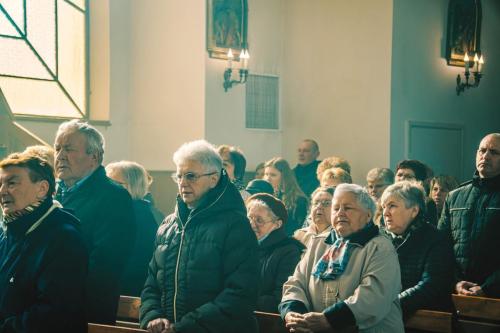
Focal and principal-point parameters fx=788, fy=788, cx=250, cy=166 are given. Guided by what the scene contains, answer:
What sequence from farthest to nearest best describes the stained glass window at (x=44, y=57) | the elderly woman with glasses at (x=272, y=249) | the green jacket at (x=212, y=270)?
the stained glass window at (x=44, y=57) → the elderly woman with glasses at (x=272, y=249) → the green jacket at (x=212, y=270)

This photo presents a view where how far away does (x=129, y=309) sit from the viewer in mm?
4355

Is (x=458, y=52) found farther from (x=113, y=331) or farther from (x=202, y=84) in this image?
(x=113, y=331)

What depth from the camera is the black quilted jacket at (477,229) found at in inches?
199

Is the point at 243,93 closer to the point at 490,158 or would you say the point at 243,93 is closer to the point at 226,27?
the point at 226,27

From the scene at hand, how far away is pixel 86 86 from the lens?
10.3 meters

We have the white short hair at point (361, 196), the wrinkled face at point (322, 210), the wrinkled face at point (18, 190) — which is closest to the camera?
the wrinkled face at point (18, 190)

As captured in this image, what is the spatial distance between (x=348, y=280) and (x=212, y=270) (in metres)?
0.66

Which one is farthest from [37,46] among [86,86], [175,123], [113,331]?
[113,331]

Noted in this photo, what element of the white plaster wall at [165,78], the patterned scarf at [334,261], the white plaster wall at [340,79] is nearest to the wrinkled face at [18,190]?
the patterned scarf at [334,261]

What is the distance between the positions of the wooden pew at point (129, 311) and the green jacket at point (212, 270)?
61cm

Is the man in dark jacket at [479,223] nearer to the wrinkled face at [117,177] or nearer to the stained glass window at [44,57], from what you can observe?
the wrinkled face at [117,177]

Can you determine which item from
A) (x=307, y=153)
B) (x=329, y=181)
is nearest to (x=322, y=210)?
(x=329, y=181)

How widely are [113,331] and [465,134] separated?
28.2ft

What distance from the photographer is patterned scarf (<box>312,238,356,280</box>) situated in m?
3.72
